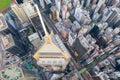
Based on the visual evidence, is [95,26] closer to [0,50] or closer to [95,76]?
[95,76]

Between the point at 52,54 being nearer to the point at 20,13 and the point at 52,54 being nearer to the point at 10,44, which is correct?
the point at 10,44

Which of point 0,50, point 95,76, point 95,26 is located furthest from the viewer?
point 0,50

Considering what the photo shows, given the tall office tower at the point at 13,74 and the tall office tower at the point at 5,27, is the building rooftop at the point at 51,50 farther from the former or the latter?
the tall office tower at the point at 5,27

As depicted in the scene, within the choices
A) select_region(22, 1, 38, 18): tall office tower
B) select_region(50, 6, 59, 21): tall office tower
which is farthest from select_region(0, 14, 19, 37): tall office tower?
select_region(50, 6, 59, 21): tall office tower

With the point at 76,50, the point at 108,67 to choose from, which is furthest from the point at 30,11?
the point at 108,67

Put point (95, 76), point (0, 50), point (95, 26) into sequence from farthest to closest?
point (0, 50), point (95, 26), point (95, 76)

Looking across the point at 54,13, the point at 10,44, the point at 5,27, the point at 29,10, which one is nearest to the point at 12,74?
the point at 10,44

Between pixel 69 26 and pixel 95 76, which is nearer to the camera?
pixel 95 76

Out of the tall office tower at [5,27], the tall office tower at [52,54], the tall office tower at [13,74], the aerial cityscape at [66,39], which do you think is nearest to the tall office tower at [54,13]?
the aerial cityscape at [66,39]
